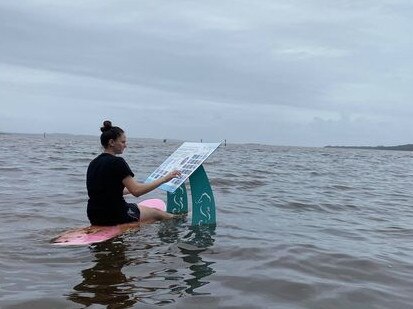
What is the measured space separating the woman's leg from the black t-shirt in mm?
591

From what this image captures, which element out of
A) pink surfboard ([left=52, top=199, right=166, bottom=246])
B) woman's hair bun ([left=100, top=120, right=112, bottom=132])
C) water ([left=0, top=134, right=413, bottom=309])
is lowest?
water ([left=0, top=134, right=413, bottom=309])

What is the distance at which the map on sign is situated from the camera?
8.27 meters

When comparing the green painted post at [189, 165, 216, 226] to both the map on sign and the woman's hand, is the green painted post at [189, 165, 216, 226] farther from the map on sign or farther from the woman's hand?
the woman's hand

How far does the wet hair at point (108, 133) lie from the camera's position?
743 centimetres

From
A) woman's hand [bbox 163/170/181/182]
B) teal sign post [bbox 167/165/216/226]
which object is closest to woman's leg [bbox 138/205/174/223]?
teal sign post [bbox 167/165/216/226]

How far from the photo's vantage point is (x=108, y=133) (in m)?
7.43

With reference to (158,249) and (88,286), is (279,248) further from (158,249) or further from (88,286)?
(88,286)

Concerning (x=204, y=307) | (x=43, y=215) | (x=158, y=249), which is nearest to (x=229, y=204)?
(x=43, y=215)

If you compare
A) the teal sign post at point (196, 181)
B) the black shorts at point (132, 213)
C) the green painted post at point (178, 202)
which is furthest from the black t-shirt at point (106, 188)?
the green painted post at point (178, 202)

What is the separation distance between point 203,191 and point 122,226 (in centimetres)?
167

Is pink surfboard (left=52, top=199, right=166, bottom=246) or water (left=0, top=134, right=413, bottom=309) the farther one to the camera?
pink surfboard (left=52, top=199, right=166, bottom=246)

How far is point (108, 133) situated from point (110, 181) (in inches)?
28.7

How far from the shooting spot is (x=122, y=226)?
7938 millimetres

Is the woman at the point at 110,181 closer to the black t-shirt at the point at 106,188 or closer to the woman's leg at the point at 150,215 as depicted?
the black t-shirt at the point at 106,188
